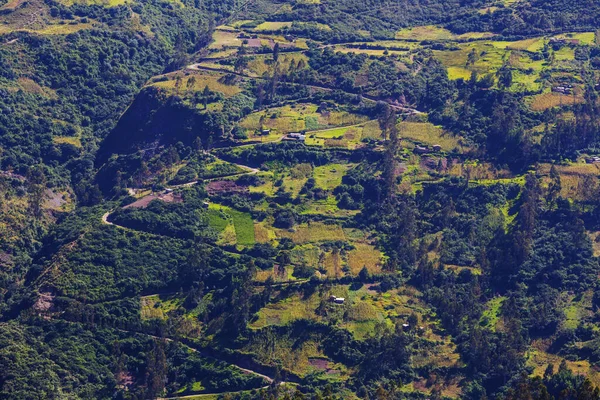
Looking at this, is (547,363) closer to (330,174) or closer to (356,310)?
(356,310)

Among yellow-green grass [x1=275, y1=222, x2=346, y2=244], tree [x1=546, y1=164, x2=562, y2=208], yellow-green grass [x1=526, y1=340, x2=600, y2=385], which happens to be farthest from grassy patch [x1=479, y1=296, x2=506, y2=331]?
yellow-green grass [x1=275, y1=222, x2=346, y2=244]

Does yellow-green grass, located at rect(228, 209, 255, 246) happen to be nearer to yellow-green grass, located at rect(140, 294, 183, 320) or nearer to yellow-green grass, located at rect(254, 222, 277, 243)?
yellow-green grass, located at rect(254, 222, 277, 243)

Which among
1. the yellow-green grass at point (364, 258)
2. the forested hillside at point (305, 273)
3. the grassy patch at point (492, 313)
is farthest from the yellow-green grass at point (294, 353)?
the grassy patch at point (492, 313)

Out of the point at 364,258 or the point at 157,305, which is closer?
the point at 157,305

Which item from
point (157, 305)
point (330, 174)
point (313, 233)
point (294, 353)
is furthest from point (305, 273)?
point (330, 174)

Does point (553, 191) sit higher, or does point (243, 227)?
point (553, 191)

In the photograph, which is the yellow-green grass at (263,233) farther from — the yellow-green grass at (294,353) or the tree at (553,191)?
the tree at (553,191)

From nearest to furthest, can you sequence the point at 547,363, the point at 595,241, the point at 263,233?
the point at 547,363, the point at 595,241, the point at 263,233

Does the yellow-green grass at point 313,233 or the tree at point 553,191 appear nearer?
the yellow-green grass at point 313,233

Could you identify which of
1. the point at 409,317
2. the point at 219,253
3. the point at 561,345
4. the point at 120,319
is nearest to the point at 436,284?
the point at 409,317

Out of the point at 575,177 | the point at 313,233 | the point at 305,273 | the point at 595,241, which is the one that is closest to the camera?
the point at 305,273
